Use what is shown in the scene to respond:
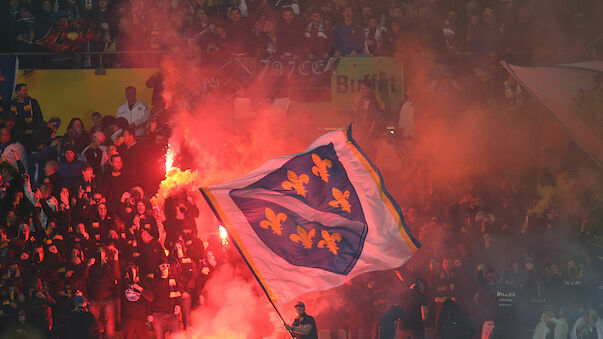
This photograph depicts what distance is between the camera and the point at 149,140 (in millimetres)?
11609

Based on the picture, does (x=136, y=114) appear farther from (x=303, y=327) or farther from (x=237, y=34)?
(x=303, y=327)

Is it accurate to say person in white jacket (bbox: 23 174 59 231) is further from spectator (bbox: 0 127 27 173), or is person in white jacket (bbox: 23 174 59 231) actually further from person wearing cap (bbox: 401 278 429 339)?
person wearing cap (bbox: 401 278 429 339)

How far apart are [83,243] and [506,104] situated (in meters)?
6.43

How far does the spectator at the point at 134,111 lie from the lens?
11992mm

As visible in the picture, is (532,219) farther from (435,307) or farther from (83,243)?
(83,243)

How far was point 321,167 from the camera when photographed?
26.1ft

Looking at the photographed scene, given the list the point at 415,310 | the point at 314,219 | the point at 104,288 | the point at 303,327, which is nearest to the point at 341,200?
the point at 314,219

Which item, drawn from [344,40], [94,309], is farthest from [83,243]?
[344,40]

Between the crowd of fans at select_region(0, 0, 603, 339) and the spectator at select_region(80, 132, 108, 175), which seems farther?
the spectator at select_region(80, 132, 108, 175)

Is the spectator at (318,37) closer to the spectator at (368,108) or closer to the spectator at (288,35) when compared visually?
the spectator at (288,35)

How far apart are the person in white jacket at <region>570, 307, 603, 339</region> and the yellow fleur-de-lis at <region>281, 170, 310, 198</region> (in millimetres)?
4671

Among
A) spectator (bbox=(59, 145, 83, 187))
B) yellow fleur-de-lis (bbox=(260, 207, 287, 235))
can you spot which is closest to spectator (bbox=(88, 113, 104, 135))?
spectator (bbox=(59, 145, 83, 187))

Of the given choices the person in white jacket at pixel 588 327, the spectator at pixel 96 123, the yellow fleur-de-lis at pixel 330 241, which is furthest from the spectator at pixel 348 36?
the yellow fleur-de-lis at pixel 330 241

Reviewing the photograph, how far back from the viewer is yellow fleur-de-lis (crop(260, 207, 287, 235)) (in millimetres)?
7602
